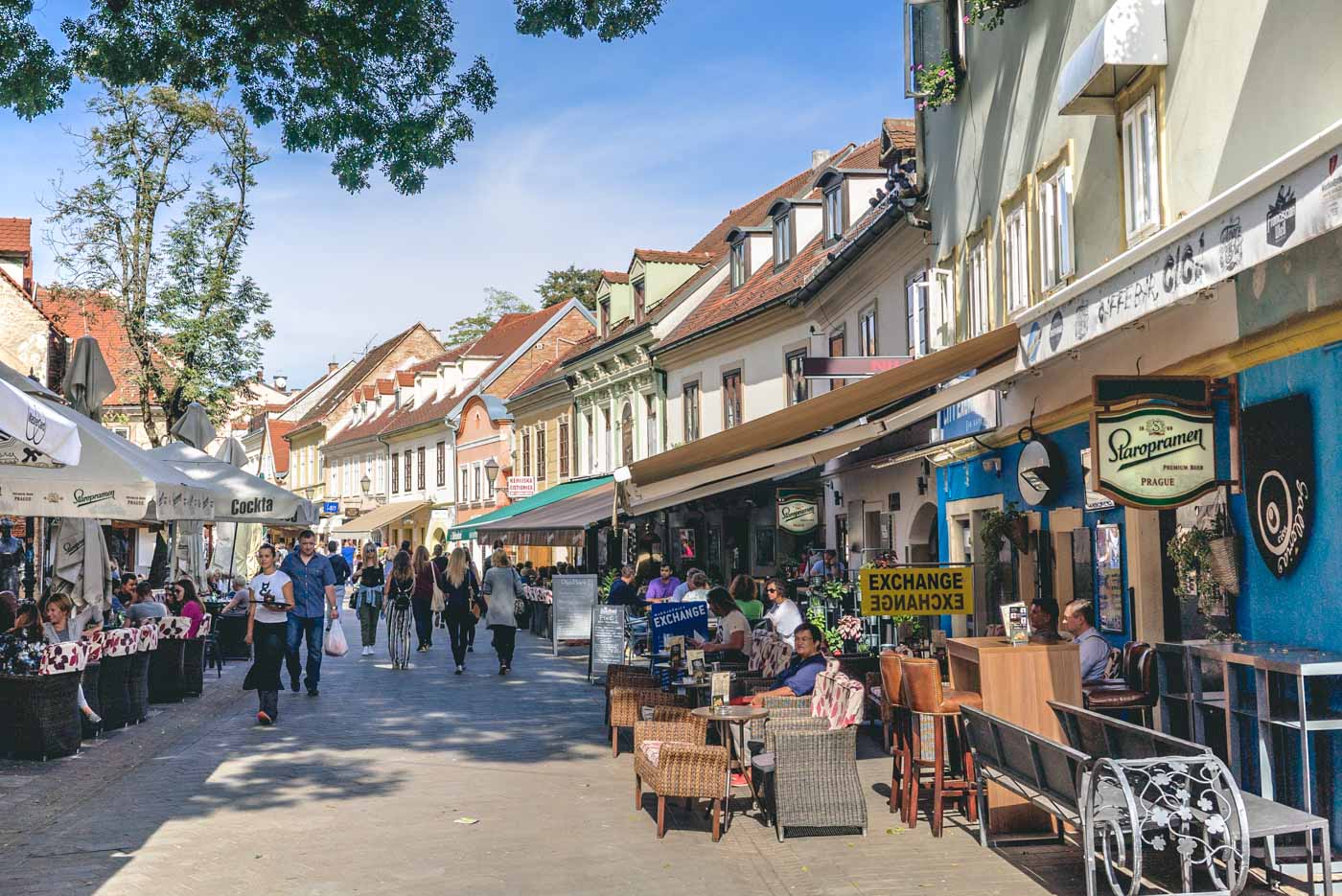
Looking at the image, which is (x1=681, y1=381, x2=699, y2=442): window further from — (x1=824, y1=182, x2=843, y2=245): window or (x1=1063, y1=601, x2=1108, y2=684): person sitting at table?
(x1=1063, y1=601, x2=1108, y2=684): person sitting at table

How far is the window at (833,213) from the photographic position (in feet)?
81.8

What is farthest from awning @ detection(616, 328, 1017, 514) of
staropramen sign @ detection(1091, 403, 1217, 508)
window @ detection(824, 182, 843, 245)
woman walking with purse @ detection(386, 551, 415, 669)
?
window @ detection(824, 182, 843, 245)

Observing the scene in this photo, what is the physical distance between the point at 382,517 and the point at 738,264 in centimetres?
3109

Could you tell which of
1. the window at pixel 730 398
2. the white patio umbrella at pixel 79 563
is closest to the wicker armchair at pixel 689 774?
the white patio umbrella at pixel 79 563

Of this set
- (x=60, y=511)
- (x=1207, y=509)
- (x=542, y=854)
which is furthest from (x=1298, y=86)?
(x=60, y=511)

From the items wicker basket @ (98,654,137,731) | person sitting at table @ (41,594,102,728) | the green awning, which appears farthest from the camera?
the green awning

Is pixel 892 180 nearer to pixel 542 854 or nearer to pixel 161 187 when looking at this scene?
pixel 542 854

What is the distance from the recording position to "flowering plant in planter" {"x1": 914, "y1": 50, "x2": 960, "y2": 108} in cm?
1503

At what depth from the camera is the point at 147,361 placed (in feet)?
85.5

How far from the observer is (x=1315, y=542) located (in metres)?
7.23

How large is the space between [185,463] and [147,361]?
10489mm

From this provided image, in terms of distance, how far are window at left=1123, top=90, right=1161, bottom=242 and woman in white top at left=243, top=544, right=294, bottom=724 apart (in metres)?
8.92

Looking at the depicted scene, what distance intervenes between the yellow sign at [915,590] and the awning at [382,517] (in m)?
44.6

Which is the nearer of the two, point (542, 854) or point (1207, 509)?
point (542, 854)
